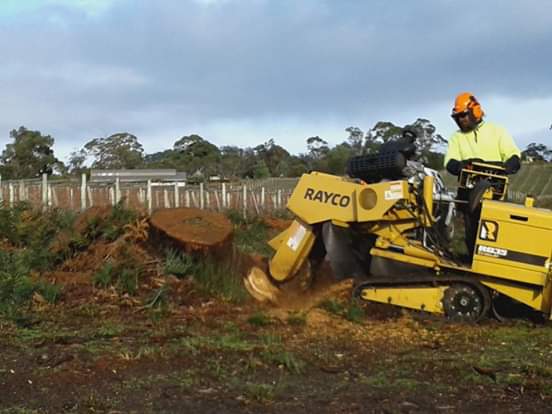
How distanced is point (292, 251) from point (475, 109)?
2416mm

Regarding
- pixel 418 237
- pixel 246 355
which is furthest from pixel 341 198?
pixel 246 355

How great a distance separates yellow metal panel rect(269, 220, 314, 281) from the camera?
27.2ft

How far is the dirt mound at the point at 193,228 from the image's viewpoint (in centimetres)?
908

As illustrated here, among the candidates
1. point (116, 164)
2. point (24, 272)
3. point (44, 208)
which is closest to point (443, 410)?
point (24, 272)

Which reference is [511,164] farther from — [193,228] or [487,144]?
[193,228]

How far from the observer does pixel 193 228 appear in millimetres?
9305

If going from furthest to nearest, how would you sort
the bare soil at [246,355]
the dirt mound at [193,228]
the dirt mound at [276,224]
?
the dirt mound at [276,224], the dirt mound at [193,228], the bare soil at [246,355]

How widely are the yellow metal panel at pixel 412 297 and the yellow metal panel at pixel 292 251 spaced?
0.78 meters

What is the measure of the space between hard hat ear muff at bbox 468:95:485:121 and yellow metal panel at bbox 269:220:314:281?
2.09m

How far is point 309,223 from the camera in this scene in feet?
27.0

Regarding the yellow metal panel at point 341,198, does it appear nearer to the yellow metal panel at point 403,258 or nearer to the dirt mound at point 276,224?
the yellow metal panel at point 403,258

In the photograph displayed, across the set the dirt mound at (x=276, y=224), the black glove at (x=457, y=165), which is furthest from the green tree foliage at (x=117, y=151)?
the black glove at (x=457, y=165)

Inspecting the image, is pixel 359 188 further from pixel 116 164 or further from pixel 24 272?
pixel 116 164

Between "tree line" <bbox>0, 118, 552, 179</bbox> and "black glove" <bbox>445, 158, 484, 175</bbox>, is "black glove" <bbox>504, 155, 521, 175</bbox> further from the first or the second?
"tree line" <bbox>0, 118, 552, 179</bbox>
